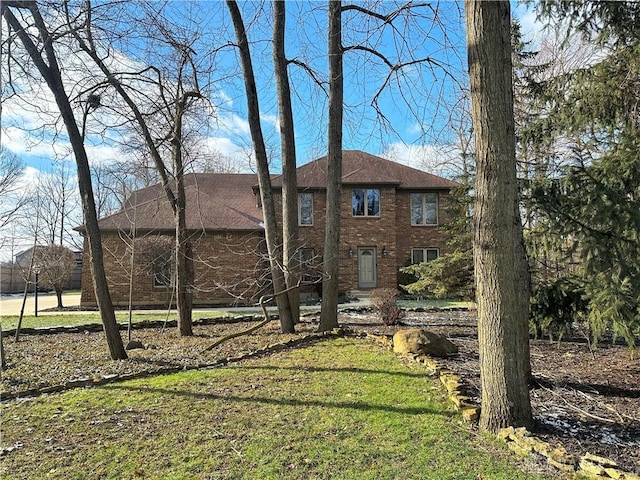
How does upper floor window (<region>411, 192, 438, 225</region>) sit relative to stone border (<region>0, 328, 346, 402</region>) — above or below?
above

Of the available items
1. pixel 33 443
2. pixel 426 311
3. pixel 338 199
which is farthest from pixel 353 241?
pixel 33 443

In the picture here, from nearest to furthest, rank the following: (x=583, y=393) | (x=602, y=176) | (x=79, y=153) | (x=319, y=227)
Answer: (x=583, y=393)
(x=602, y=176)
(x=79, y=153)
(x=319, y=227)

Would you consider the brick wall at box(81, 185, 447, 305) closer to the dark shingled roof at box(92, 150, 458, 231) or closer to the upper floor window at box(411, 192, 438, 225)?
the upper floor window at box(411, 192, 438, 225)

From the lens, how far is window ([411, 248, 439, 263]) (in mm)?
20203

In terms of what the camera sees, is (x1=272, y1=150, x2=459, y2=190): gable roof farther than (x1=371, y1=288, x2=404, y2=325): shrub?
Yes

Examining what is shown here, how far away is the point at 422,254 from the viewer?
66.6 feet

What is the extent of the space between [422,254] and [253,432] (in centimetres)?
1727

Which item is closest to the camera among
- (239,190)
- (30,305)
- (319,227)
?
(319,227)

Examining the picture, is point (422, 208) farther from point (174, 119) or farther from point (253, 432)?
point (253, 432)

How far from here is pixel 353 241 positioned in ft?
64.0

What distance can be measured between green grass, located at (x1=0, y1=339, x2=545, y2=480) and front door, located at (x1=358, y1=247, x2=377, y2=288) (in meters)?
13.8

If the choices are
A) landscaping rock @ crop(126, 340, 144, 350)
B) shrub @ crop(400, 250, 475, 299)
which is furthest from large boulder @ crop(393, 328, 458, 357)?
shrub @ crop(400, 250, 475, 299)

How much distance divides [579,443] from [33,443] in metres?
4.50

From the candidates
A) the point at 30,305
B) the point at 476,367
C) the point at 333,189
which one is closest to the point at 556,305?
the point at 476,367
